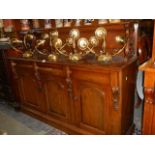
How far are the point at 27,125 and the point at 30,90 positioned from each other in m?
0.41

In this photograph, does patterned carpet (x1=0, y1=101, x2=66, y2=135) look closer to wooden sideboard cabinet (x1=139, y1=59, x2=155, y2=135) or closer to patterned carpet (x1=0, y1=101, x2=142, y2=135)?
patterned carpet (x1=0, y1=101, x2=142, y2=135)

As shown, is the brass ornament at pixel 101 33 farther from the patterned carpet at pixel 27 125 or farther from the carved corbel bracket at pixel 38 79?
the patterned carpet at pixel 27 125

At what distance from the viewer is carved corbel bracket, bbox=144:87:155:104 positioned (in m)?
1.09

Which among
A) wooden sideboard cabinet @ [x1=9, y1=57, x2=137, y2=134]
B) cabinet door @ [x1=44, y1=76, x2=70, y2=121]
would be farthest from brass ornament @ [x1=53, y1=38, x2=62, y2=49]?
cabinet door @ [x1=44, y1=76, x2=70, y2=121]

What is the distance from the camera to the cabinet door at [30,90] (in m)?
1.95

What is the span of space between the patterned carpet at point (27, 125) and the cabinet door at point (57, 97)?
18 cm

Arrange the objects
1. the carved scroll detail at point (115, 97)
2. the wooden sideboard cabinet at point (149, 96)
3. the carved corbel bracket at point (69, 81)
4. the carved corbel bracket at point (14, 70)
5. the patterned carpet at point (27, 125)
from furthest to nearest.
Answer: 1. the carved corbel bracket at point (14, 70)
2. the patterned carpet at point (27, 125)
3. the carved corbel bracket at point (69, 81)
4. the carved scroll detail at point (115, 97)
5. the wooden sideboard cabinet at point (149, 96)

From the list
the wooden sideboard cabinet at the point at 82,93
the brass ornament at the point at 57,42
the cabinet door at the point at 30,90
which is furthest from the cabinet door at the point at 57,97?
the brass ornament at the point at 57,42

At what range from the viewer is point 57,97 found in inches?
70.1

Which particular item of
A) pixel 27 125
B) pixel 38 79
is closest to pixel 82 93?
pixel 38 79
